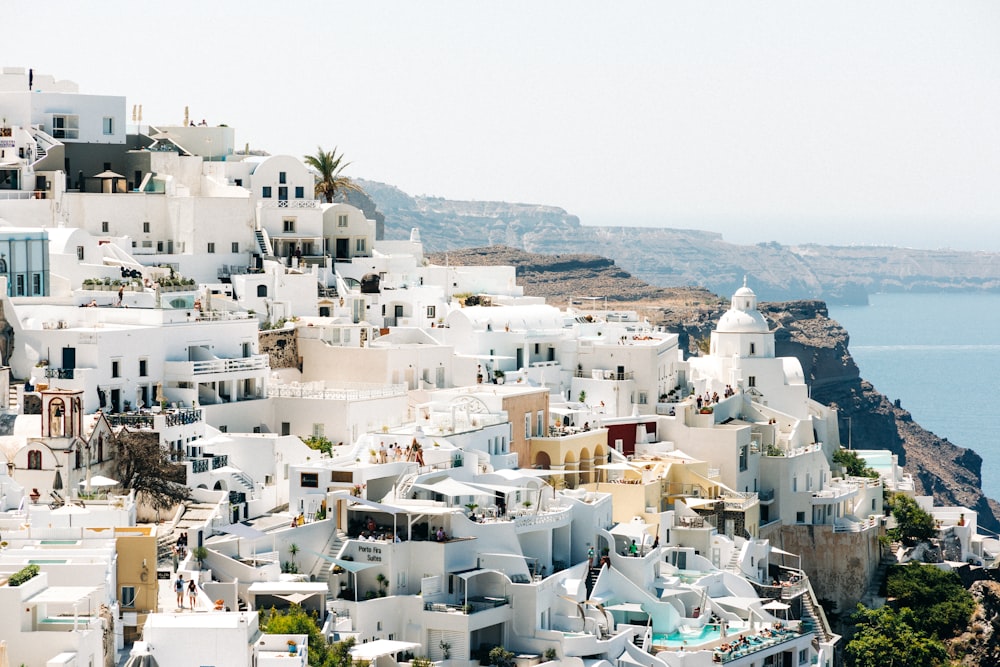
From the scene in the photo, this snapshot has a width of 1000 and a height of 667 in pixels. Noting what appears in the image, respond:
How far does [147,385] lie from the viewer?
70.7 meters

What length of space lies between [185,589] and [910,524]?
42110 millimetres

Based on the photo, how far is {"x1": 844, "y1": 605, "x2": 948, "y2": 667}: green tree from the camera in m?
82.1

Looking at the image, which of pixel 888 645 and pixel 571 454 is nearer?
pixel 571 454

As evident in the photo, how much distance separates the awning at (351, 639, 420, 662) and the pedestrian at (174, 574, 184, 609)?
16.8 feet

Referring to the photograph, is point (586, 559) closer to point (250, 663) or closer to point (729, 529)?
point (729, 529)

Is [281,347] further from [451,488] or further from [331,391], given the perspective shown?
[451,488]

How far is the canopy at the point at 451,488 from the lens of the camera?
218 ft

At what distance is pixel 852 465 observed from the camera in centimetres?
9544

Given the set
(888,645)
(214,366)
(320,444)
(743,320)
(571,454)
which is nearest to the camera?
(320,444)

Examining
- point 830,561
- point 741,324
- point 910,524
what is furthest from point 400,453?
point 910,524

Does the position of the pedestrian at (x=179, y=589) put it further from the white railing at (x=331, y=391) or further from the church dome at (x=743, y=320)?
the church dome at (x=743, y=320)

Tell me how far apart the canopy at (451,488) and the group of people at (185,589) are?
1095cm

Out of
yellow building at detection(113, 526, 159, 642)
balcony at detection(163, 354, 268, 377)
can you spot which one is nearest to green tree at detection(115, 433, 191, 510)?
balcony at detection(163, 354, 268, 377)

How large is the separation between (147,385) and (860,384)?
113727 mm
